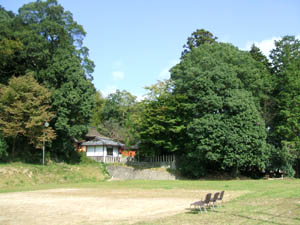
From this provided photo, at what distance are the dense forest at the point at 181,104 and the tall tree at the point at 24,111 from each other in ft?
0.32

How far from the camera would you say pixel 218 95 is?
31312mm

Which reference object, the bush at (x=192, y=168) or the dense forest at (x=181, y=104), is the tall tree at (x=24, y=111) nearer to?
the dense forest at (x=181, y=104)

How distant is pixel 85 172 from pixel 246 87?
66.3ft

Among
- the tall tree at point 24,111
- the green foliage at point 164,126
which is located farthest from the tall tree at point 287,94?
the tall tree at point 24,111

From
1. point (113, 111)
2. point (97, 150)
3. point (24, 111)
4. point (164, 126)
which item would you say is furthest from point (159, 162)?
point (113, 111)

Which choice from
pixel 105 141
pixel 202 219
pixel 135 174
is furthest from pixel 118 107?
pixel 202 219

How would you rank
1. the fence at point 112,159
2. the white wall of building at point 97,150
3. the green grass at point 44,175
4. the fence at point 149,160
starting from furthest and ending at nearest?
the white wall of building at point 97,150
the fence at point 112,159
the fence at point 149,160
the green grass at point 44,175

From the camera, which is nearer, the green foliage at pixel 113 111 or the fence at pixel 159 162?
the fence at pixel 159 162

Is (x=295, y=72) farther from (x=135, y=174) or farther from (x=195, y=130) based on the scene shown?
(x=135, y=174)

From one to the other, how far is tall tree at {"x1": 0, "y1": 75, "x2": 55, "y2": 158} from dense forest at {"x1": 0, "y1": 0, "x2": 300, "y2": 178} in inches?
3.9

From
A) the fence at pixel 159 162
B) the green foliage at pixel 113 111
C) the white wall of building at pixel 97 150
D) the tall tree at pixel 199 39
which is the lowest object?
the fence at pixel 159 162

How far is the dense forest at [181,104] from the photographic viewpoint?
2911cm

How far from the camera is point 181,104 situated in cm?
3325

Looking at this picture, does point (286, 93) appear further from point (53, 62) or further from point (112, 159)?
point (53, 62)
